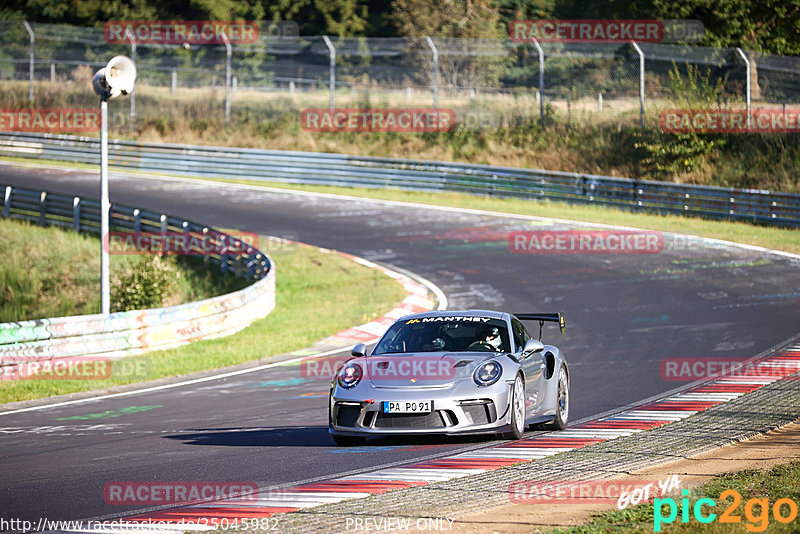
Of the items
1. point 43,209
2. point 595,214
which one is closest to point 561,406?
point 595,214

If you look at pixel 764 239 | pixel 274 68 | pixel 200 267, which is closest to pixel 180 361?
pixel 200 267

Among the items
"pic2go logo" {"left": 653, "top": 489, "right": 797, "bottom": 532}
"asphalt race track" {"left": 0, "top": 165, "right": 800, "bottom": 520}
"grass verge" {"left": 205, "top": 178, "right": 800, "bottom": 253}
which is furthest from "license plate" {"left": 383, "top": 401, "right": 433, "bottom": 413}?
"grass verge" {"left": 205, "top": 178, "right": 800, "bottom": 253}

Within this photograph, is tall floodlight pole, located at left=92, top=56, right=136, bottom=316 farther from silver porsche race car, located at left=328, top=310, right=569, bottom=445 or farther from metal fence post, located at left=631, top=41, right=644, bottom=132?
metal fence post, located at left=631, top=41, right=644, bottom=132

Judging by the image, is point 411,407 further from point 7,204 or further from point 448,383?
point 7,204

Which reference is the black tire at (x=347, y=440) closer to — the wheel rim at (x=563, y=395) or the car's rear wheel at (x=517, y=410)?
the car's rear wheel at (x=517, y=410)

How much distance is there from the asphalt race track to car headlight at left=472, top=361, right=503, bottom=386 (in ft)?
2.23

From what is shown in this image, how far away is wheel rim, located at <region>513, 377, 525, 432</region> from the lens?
9389 mm

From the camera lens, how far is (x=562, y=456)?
28.7 ft

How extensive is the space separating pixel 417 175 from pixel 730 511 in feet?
92.9

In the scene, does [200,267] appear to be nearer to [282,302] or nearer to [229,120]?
[282,302]

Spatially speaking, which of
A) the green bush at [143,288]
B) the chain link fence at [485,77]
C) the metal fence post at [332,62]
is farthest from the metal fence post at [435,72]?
the green bush at [143,288]

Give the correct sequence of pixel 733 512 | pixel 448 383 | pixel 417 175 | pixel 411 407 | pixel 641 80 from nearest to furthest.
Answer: pixel 733 512, pixel 411 407, pixel 448 383, pixel 641 80, pixel 417 175

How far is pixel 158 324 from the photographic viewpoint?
641 inches

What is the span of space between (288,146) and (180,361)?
26108 mm
